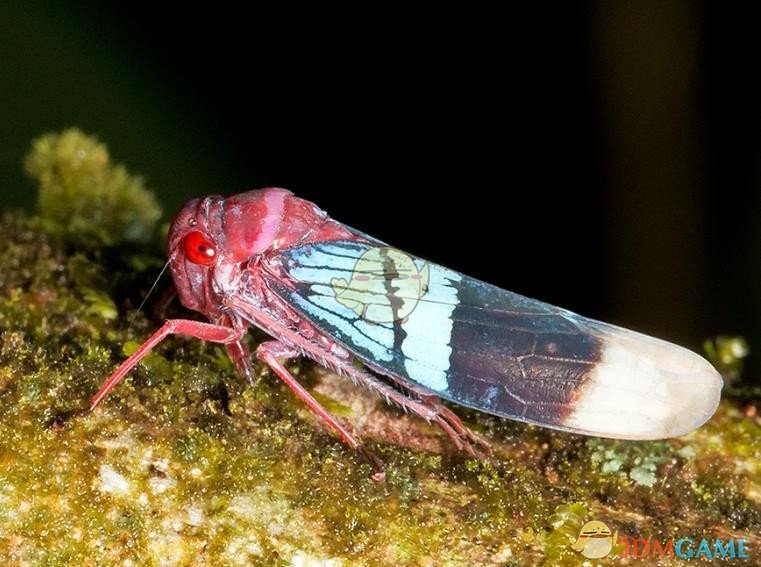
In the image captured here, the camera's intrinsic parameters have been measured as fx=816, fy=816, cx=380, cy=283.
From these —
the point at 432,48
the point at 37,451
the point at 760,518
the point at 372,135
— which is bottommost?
the point at 37,451

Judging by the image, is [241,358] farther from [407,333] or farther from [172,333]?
[407,333]

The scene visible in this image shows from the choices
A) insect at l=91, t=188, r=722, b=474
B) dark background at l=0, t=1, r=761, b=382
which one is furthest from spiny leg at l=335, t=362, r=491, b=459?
dark background at l=0, t=1, r=761, b=382

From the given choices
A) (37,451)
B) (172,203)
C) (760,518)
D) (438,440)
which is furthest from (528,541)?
(172,203)

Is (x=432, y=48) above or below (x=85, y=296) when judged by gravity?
above

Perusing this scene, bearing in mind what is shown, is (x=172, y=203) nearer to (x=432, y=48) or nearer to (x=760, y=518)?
(x=432, y=48)

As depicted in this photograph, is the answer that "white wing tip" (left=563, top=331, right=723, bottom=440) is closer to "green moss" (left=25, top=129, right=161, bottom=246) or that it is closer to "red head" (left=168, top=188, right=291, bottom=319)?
"red head" (left=168, top=188, right=291, bottom=319)

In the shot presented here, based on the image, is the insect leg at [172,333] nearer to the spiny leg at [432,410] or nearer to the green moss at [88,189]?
the spiny leg at [432,410]

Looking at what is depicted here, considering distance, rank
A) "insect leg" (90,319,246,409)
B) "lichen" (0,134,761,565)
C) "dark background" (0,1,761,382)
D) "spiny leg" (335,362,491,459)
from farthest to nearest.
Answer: "dark background" (0,1,761,382) → "spiny leg" (335,362,491,459) → "insect leg" (90,319,246,409) → "lichen" (0,134,761,565)
